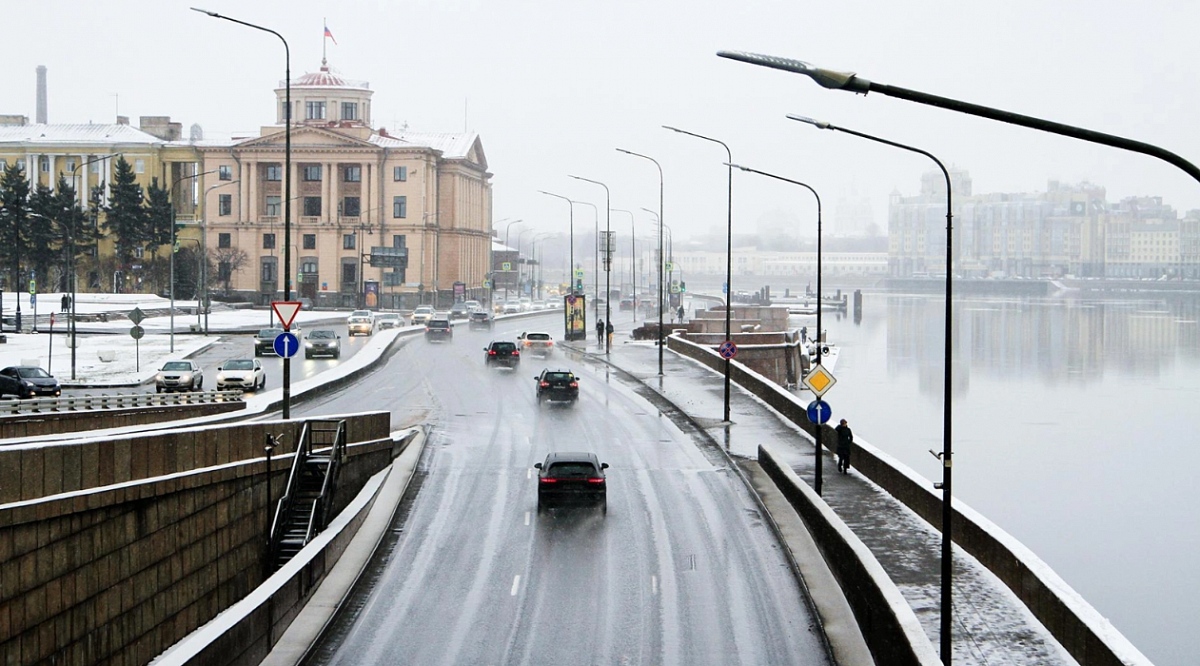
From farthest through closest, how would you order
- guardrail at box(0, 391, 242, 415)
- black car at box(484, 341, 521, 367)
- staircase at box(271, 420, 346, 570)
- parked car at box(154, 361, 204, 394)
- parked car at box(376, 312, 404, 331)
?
parked car at box(376, 312, 404, 331), black car at box(484, 341, 521, 367), parked car at box(154, 361, 204, 394), guardrail at box(0, 391, 242, 415), staircase at box(271, 420, 346, 570)

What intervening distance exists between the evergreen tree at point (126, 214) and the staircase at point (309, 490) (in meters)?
91.0

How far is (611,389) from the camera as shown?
55062 mm

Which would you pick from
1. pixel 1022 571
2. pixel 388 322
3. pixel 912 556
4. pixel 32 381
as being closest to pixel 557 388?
pixel 32 381

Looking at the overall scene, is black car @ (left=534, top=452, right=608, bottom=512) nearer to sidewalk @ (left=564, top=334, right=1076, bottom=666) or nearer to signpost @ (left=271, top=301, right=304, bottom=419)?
sidewalk @ (left=564, top=334, right=1076, bottom=666)

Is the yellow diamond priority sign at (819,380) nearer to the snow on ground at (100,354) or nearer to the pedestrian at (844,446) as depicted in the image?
the pedestrian at (844,446)

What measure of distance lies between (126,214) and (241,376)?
241ft

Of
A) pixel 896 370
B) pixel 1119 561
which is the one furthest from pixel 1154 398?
pixel 1119 561

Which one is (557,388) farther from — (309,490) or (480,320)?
(480,320)

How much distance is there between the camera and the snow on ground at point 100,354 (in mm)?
53812

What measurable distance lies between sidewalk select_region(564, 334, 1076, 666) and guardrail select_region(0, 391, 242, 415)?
1586 centimetres

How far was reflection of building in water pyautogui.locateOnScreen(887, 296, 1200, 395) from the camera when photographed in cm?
10838

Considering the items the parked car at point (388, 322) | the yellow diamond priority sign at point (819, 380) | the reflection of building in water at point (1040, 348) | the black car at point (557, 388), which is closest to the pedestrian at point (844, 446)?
the yellow diamond priority sign at point (819, 380)

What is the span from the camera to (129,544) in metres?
20.6

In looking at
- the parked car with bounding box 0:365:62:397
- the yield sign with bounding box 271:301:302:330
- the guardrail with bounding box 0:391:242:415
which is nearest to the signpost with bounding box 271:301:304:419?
the yield sign with bounding box 271:301:302:330
